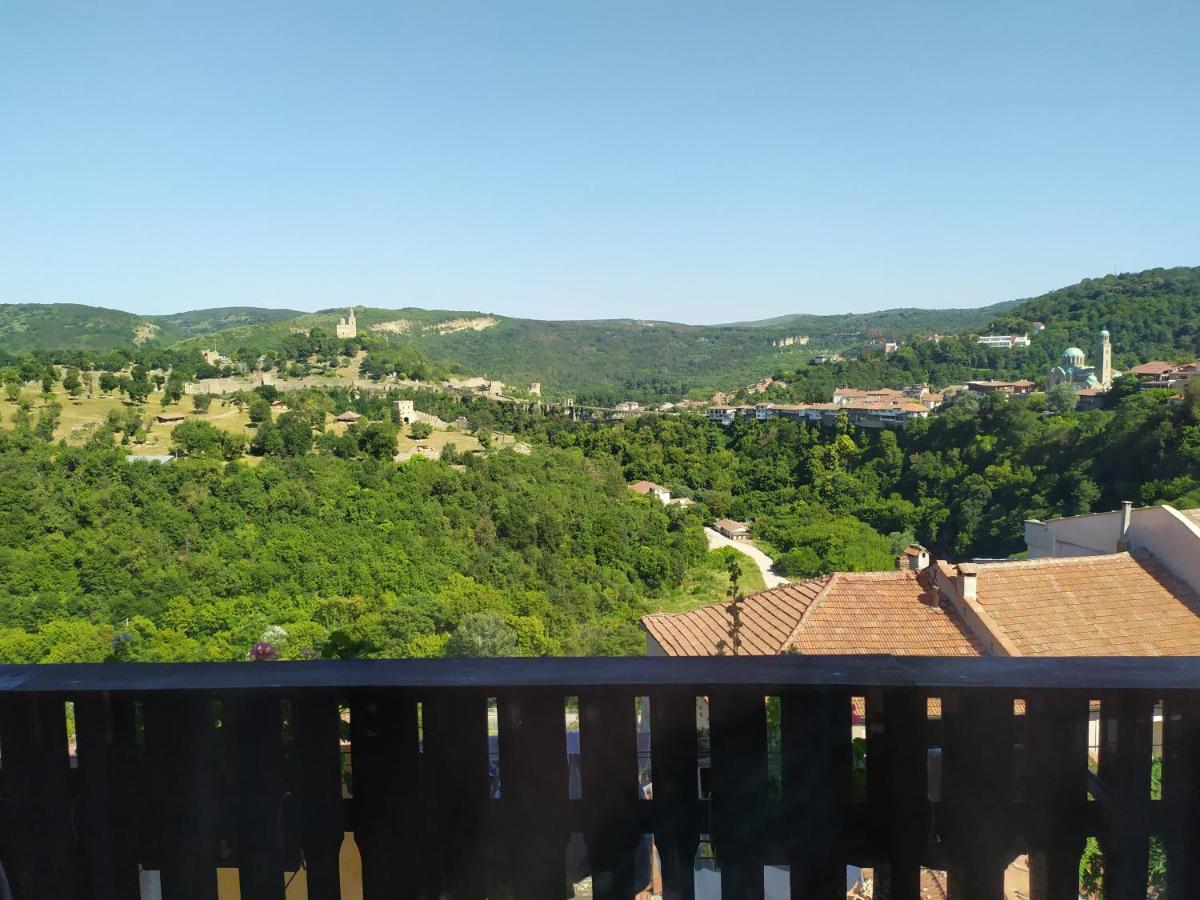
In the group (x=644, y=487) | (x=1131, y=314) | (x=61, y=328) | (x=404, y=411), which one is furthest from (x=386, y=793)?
(x=61, y=328)

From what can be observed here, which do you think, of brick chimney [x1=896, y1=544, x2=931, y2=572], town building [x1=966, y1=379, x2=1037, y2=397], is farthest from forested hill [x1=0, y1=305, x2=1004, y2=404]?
brick chimney [x1=896, y1=544, x2=931, y2=572]

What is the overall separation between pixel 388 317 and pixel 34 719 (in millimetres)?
69939

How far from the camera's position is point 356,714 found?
917 mm

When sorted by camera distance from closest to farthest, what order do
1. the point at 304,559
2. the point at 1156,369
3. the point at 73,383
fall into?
1. the point at 304,559
2. the point at 73,383
3. the point at 1156,369

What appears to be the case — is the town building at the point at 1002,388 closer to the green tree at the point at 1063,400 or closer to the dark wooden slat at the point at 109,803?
the green tree at the point at 1063,400

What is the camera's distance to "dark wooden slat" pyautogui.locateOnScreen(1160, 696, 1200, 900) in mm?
854

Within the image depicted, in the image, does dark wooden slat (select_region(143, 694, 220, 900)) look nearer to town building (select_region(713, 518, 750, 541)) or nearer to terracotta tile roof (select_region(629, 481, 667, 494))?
town building (select_region(713, 518, 750, 541))

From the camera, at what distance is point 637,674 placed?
0.91 m

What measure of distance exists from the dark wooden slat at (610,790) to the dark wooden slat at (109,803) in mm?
482

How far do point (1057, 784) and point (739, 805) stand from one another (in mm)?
317

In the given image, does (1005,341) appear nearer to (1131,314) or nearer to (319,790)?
(1131,314)

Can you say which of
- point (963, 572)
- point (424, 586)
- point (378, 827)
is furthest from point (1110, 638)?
point (424, 586)

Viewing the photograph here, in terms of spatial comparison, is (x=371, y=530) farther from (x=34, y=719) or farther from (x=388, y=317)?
(x=388, y=317)

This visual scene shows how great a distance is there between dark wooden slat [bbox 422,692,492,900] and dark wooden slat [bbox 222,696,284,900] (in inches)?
6.3
